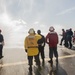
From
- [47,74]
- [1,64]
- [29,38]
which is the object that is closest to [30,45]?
[29,38]

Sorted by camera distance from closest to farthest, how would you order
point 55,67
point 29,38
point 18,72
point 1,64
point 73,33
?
1. point 29,38
2. point 18,72
3. point 55,67
4. point 1,64
5. point 73,33

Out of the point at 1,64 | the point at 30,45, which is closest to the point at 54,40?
the point at 30,45

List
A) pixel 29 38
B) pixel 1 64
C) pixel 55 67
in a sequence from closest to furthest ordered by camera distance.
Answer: pixel 29 38, pixel 55 67, pixel 1 64

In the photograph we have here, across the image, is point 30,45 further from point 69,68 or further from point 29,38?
point 69,68

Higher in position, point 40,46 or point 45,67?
point 40,46

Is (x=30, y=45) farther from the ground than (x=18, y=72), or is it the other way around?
(x=30, y=45)

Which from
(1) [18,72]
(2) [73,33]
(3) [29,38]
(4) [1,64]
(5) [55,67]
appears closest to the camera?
(3) [29,38]

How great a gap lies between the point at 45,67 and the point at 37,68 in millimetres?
495

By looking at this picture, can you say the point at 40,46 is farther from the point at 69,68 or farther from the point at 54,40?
the point at 69,68

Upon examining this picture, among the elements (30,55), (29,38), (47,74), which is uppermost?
(29,38)

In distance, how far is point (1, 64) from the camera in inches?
615

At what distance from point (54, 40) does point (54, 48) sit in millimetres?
453

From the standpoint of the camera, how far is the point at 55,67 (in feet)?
45.5

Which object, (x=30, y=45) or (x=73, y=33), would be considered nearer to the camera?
(x=30, y=45)
